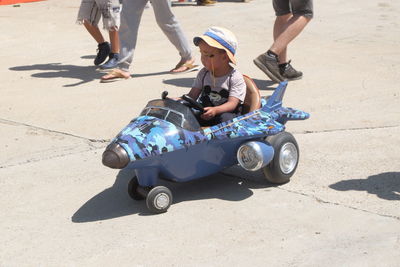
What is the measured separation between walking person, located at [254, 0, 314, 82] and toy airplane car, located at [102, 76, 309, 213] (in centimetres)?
232

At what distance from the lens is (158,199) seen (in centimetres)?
459

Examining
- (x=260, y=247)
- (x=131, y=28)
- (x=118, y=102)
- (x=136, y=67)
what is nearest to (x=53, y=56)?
(x=136, y=67)

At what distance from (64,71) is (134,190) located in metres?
4.19

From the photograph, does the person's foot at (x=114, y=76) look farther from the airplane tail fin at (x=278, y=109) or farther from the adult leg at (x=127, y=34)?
the airplane tail fin at (x=278, y=109)

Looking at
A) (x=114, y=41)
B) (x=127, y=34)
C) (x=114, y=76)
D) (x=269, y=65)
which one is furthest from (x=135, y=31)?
(x=269, y=65)

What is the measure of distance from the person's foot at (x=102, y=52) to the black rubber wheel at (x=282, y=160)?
4211 millimetres

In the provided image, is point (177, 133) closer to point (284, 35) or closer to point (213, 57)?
point (213, 57)

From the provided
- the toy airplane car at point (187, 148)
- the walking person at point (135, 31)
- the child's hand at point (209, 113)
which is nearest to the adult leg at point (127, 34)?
the walking person at point (135, 31)

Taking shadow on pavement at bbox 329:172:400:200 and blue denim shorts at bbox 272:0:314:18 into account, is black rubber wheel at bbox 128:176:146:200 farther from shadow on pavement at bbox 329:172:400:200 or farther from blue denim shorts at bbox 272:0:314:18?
blue denim shorts at bbox 272:0:314:18

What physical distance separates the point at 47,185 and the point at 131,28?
303 cm

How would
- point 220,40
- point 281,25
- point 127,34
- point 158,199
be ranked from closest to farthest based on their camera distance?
point 158,199 → point 220,40 → point 281,25 → point 127,34

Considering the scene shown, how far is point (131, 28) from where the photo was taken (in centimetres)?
786

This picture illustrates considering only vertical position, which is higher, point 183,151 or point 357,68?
point 183,151

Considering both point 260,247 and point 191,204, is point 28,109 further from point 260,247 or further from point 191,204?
point 260,247
